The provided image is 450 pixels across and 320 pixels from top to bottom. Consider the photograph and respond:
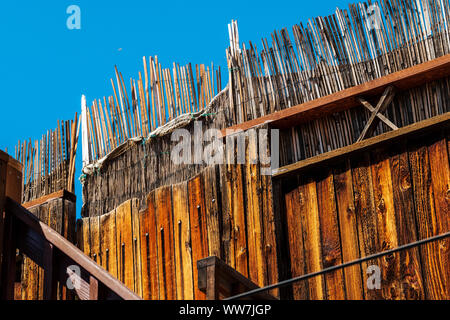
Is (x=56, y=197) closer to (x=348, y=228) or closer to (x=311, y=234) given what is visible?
(x=311, y=234)

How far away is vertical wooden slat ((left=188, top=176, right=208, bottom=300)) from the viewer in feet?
19.4

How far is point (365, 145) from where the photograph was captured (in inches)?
213

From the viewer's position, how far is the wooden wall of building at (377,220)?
503cm

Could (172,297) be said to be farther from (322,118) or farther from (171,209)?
(322,118)

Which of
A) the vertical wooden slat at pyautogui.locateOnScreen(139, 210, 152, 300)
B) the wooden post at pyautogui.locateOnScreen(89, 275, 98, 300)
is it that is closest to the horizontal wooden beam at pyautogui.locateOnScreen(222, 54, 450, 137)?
the vertical wooden slat at pyautogui.locateOnScreen(139, 210, 152, 300)

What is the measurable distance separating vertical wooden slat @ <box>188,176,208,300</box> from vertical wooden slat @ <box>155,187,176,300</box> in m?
0.21

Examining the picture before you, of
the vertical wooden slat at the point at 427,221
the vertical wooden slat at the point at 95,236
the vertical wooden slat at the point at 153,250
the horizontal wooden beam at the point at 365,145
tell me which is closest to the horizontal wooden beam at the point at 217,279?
the vertical wooden slat at the point at 427,221

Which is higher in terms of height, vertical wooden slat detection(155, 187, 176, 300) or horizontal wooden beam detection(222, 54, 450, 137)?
horizontal wooden beam detection(222, 54, 450, 137)

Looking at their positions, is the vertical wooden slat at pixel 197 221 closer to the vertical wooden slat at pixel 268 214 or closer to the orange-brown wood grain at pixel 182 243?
the orange-brown wood grain at pixel 182 243

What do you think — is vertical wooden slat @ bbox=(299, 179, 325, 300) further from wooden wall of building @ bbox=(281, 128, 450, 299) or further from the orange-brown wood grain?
the orange-brown wood grain

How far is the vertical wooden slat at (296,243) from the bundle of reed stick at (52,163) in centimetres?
243

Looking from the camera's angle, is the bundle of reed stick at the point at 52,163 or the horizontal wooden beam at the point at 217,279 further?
the bundle of reed stick at the point at 52,163

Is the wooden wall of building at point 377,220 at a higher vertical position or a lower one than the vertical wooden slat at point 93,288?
higher
